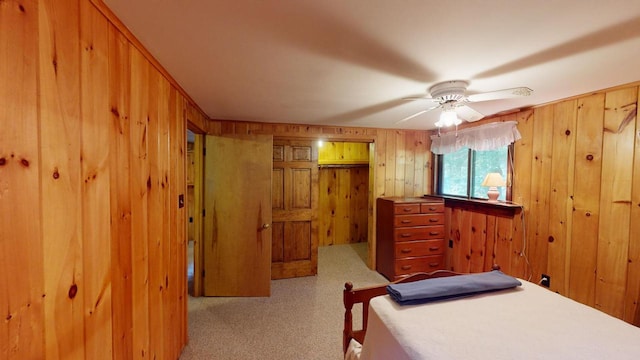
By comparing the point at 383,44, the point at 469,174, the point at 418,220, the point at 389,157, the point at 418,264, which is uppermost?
the point at 383,44

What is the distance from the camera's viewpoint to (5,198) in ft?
2.09

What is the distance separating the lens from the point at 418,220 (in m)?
3.28

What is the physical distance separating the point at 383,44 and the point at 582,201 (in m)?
2.35

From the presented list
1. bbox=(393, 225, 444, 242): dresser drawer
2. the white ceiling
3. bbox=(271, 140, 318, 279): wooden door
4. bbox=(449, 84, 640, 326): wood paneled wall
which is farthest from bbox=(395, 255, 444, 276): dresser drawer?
the white ceiling

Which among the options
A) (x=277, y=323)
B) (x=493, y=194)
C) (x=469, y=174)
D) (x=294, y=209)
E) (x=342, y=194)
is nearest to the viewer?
(x=277, y=323)

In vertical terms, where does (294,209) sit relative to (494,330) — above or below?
above

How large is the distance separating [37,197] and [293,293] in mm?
2726

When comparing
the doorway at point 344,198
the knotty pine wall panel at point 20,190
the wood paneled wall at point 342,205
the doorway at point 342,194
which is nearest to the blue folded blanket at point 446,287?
the knotty pine wall panel at point 20,190

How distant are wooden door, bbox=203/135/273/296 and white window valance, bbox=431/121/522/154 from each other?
2.39m

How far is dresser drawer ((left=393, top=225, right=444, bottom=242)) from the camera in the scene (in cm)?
323

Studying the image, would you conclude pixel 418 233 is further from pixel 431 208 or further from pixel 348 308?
pixel 348 308

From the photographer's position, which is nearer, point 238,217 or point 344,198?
point 238,217

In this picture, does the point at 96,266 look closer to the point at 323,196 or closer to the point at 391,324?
the point at 391,324

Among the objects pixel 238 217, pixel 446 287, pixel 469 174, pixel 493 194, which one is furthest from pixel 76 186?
pixel 469 174
